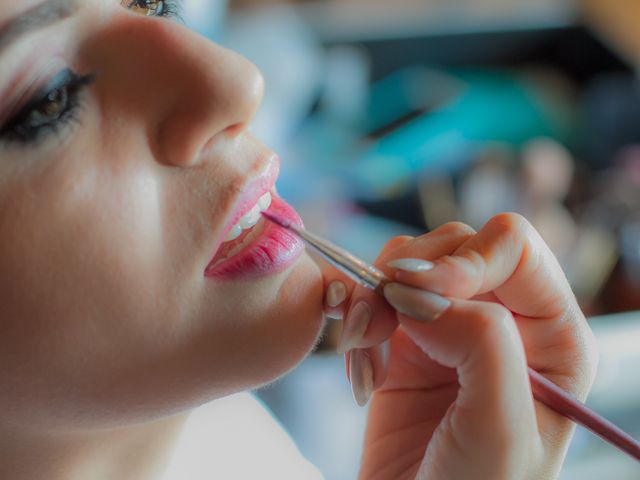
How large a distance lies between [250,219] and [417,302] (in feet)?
0.40

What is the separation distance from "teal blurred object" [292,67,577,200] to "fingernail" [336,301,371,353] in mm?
981

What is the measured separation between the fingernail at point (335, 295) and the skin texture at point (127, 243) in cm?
1

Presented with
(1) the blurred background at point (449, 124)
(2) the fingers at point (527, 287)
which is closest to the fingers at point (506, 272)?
(2) the fingers at point (527, 287)

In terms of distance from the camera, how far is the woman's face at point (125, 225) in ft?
1.33

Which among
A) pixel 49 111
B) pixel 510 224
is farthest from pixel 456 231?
pixel 49 111

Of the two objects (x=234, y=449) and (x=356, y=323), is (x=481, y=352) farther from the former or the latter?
(x=234, y=449)

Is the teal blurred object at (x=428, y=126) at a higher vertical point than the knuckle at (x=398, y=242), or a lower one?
lower

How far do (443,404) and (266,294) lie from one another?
0.19m

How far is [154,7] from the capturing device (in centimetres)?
56

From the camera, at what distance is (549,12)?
1.72 meters

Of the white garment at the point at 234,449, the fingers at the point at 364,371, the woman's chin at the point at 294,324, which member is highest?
the woman's chin at the point at 294,324

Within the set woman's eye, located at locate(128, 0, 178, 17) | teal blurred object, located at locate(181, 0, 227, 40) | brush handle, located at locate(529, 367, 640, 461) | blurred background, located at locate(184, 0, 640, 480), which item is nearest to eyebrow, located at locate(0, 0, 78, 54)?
woman's eye, located at locate(128, 0, 178, 17)

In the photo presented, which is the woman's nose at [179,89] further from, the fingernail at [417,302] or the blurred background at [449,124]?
the blurred background at [449,124]

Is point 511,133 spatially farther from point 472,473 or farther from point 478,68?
point 472,473
